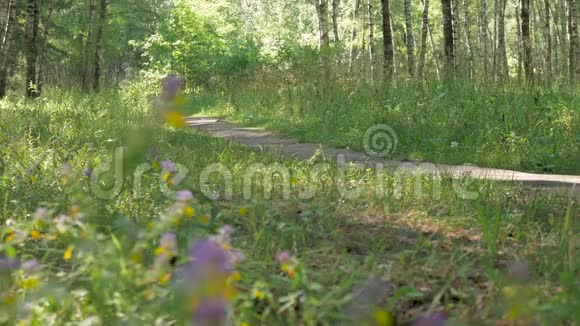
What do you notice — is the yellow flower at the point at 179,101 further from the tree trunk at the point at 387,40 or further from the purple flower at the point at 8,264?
the tree trunk at the point at 387,40

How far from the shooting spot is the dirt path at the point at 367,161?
5625 millimetres

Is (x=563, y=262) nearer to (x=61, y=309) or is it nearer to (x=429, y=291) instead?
(x=429, y=291)

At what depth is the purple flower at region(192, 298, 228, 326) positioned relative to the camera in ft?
3.72

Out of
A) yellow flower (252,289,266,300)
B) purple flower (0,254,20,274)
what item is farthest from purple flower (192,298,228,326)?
purple flower (0,254,20,274)

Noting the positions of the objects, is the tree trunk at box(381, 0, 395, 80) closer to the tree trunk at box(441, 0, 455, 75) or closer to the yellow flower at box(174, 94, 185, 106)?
the tree trunk at box(441, 0, 455, 75)

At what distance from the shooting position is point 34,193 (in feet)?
13.9

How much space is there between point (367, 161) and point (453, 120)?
3.42 m

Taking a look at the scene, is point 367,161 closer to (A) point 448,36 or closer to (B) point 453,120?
(B) point 453,120

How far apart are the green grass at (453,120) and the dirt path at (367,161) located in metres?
0.44

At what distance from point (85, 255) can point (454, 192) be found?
306cm

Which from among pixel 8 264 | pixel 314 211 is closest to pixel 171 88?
pixel 8 264

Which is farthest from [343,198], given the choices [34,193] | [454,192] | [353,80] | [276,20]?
[276,20]

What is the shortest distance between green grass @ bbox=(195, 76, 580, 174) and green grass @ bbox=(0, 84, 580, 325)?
285 cm

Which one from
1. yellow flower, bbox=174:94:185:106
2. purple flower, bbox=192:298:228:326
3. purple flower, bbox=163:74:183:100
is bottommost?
purple flower, bbox=192:298:228:326
